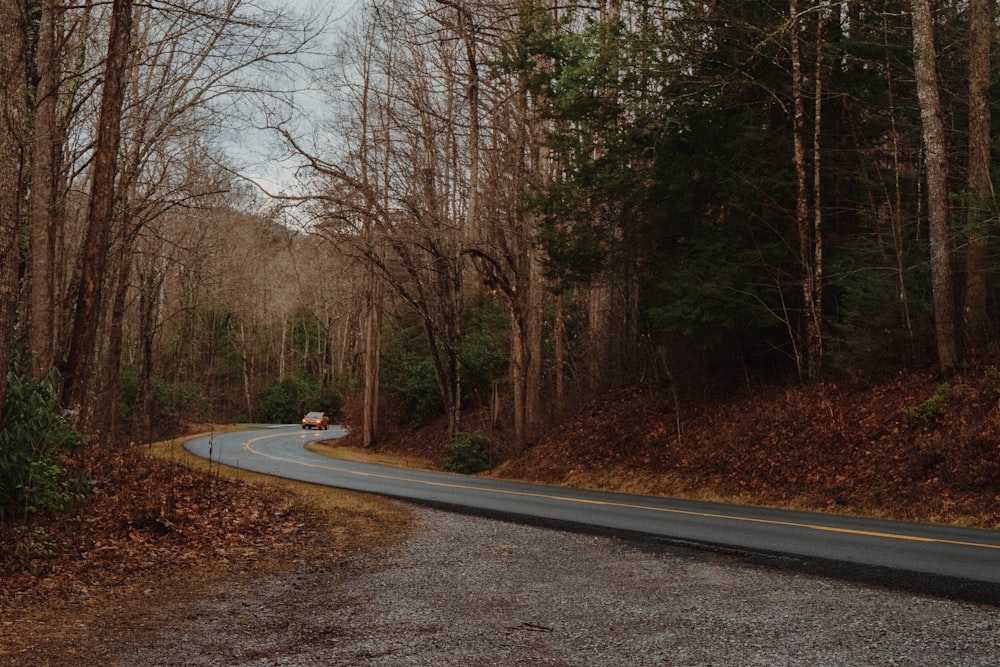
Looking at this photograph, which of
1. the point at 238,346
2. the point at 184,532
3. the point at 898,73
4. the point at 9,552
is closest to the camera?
the point at 9,552

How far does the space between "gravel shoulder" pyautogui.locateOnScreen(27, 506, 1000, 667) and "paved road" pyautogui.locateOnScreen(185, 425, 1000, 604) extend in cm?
63

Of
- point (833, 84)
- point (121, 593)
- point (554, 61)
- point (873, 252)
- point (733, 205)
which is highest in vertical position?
point (554, 61)

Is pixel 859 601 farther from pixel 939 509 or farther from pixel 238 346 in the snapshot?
pixel 238 346

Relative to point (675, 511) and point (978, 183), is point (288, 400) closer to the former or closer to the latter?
point (675, 511)

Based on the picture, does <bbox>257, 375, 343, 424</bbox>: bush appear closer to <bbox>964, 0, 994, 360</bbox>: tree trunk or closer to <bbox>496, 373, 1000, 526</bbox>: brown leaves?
<bbox>496, 373, 1000, 526</bbox>: brown leaves

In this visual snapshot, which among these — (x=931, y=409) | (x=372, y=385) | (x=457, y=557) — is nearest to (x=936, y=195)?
(x=931, y=409)

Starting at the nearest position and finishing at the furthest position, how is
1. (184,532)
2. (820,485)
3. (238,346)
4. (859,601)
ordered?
(859,601)
(184,532)
(820,485)
(238,346)

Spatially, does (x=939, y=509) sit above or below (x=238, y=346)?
below

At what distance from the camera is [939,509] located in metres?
11.9

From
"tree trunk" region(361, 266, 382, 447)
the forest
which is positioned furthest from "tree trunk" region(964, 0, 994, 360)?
"tree trunk" region(361, 266, 382, 447)

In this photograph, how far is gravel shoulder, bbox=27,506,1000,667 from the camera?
5.31 m

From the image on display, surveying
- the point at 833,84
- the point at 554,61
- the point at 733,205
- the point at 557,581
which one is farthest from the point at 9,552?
the point at 554,61

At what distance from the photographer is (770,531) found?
33.5 ft

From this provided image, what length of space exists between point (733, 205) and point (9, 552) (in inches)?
552
